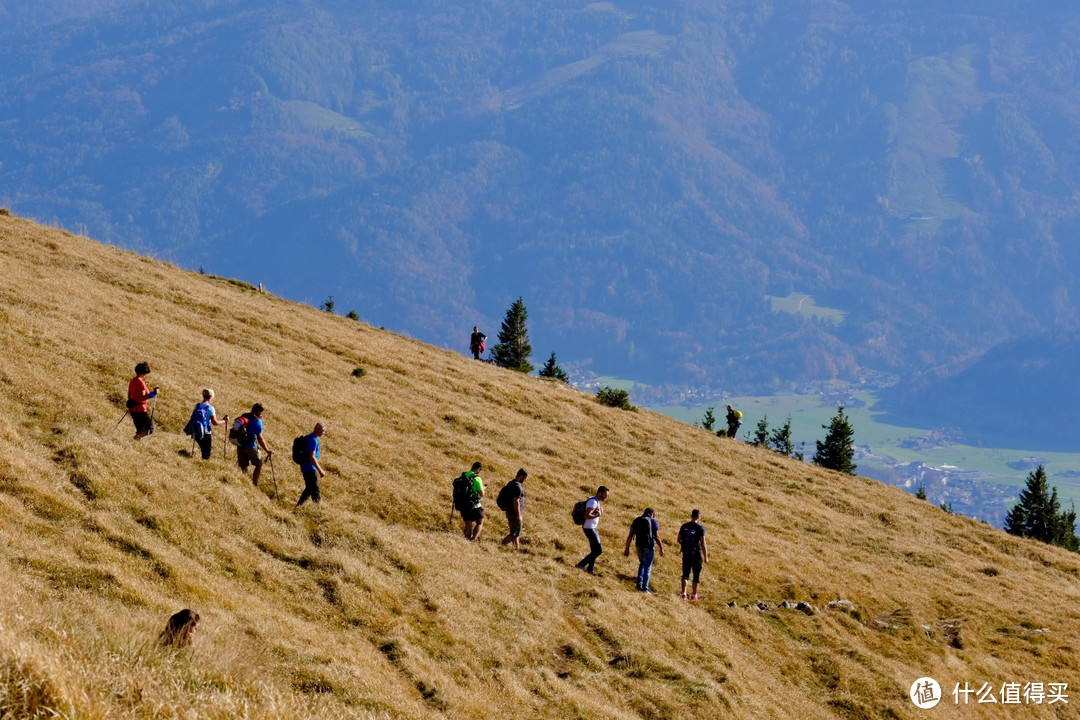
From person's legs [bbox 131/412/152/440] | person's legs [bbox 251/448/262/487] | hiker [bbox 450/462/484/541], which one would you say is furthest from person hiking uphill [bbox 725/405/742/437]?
person's legs [bbox 131/412/152/440]

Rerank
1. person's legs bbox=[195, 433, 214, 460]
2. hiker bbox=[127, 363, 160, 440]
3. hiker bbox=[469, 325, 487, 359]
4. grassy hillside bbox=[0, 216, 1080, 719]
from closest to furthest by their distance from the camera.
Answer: grassy hillside bbox=[0, 216, 1080, 719], hiker bbox=[127, 363, 160, 440], person's legs bbox=[195, 433, 214, 460], hiker bbox=[469, 325, 487, 359]

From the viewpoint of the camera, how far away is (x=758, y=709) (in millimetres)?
20594

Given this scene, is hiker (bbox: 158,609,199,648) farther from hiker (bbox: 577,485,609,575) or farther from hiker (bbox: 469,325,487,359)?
hiker (bbox: 469,325,487,359)

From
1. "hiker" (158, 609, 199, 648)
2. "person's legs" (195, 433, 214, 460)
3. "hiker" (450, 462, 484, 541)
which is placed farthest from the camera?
"hiker" (450, 462, 484, 541)

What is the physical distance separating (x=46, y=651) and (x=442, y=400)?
3177 centimetres

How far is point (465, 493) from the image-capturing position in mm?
25062

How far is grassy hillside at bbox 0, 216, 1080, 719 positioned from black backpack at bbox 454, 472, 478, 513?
3.18ft

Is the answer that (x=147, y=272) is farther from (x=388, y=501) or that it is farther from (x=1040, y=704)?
(x=1040, y=704)

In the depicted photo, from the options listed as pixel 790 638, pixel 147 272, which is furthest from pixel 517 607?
pixel 147 272

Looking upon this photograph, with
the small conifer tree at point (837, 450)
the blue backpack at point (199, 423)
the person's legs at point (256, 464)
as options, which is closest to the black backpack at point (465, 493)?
the person's legs at point (256, 464)

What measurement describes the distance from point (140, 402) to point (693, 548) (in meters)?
14.1

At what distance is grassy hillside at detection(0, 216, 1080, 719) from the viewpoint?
15039 millimetres

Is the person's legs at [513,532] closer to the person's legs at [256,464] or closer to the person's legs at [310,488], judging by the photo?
the person's legs at [310,488]

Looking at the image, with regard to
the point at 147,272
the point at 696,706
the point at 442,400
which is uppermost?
the point at 147,272
